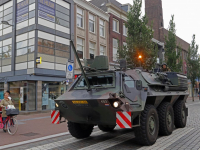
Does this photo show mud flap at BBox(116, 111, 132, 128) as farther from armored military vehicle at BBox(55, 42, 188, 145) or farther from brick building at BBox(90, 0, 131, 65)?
brick building at BBox(90, 0, 131, 65)

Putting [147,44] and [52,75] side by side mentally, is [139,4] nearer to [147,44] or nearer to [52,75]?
[147,44]

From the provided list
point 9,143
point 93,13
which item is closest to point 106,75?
point 9,143

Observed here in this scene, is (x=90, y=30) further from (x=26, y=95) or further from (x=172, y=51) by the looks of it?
(x=26, y=95)

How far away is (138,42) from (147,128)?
40.1 ft

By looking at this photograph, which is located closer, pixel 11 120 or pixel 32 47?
pixel 11 120

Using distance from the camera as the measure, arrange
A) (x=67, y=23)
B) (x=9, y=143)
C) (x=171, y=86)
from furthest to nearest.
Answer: (x=67, y=23) < (x=171, y=86) < (x=9, y=143)

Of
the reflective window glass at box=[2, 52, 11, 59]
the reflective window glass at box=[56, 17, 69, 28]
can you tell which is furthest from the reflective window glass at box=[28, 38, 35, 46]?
Answer: the reflective window glass at box=[56, 17, 69, 28]

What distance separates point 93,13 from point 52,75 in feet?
29.4

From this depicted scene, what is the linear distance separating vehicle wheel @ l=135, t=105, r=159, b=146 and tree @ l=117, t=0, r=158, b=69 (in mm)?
10887

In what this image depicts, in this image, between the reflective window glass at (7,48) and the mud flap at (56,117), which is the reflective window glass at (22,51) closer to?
the reflective window glass at (7,48)

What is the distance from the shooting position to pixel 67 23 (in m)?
20.5

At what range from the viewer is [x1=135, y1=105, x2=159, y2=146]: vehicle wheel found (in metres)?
6.03

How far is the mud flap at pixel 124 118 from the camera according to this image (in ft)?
18.5

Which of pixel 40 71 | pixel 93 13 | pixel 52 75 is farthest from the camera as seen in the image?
pixel 93 13
